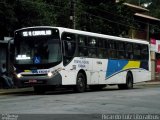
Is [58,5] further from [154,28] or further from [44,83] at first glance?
[154,28]

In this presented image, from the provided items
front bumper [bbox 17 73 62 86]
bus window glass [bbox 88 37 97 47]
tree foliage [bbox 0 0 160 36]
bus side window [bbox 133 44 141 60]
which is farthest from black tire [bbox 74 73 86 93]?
bus side window [bbox 133 44 141 60]

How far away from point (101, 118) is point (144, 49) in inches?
831

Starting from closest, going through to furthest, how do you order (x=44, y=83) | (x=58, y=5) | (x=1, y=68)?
(x=44, y=83) < (x=1, y=68) < (x=58, y=5)

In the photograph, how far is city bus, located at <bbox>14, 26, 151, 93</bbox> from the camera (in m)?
23.1

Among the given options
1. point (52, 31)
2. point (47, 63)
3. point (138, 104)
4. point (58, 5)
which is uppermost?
point (58, 5)

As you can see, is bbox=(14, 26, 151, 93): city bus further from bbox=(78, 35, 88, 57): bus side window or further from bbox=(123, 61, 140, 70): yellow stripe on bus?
bbox=(123, 61, 140, 70): yellow stripe on bus

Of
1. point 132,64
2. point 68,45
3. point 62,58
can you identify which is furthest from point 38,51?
point 132,64

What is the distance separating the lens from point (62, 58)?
2322 centimetres

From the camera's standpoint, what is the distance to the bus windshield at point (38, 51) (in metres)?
23.1

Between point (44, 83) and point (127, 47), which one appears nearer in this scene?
point (44, 83)

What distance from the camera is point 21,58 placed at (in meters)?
23.7

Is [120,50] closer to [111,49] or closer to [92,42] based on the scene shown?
[111,49]

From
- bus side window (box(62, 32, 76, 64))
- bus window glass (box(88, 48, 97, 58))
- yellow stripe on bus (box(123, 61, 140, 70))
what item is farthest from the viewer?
yellow stripe on bus (box(123, 61, 140, 70))

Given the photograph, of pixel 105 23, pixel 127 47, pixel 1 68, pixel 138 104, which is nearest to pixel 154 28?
pixel 105 23
